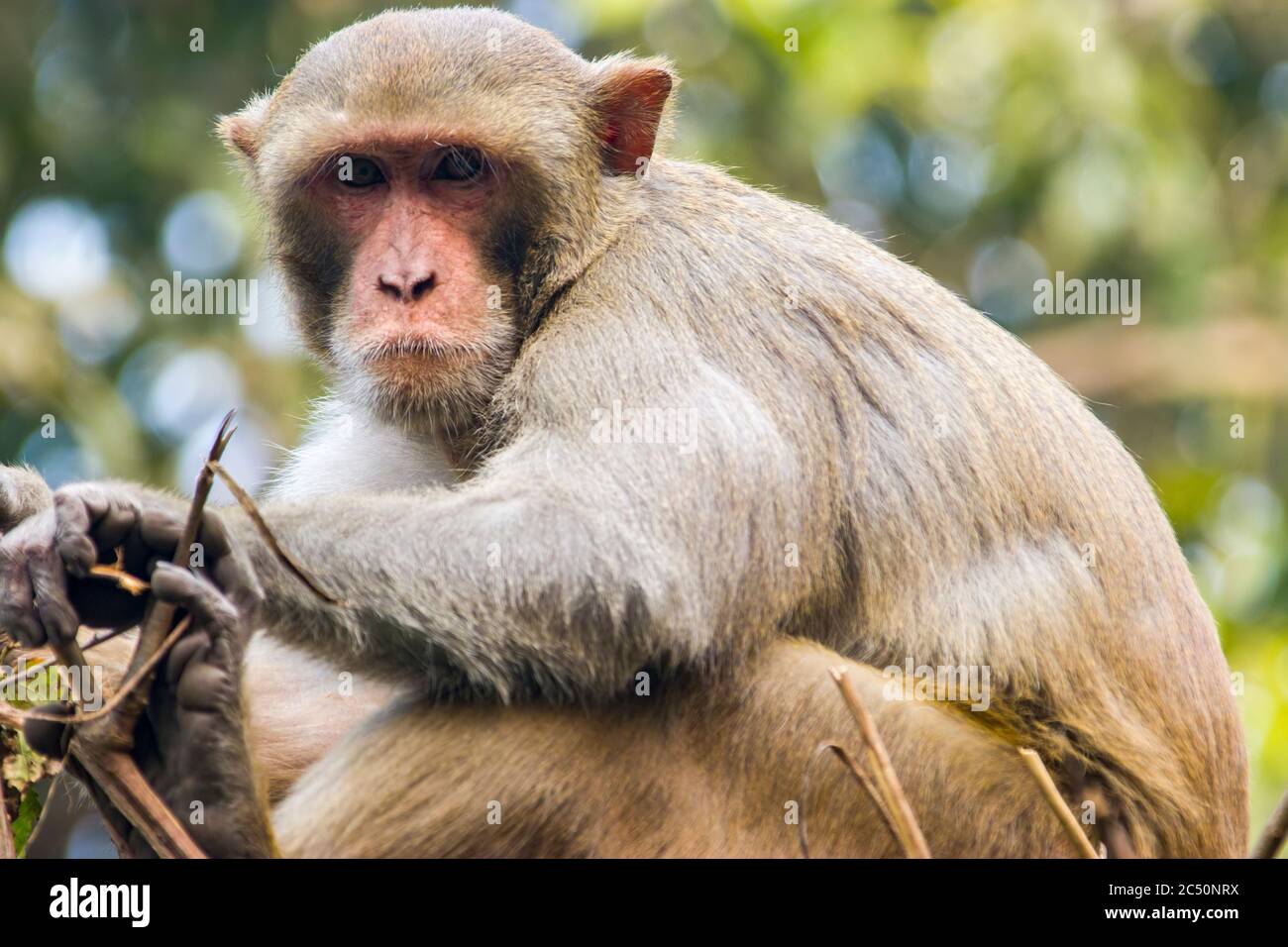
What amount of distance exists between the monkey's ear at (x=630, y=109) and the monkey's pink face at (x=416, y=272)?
23.6 inches

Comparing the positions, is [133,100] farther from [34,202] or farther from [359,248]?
[359,248]

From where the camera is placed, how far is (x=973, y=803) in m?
5.76

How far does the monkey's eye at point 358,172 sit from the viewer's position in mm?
6598

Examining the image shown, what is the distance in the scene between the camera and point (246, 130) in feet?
24.3

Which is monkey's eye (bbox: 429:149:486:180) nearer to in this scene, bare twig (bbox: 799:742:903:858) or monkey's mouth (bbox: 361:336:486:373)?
monkey's mouth (bbox: 361:336:486:373)

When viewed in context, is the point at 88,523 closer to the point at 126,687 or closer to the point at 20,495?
the point at 126,687

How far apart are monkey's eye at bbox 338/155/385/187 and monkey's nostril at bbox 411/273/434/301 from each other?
58 cm

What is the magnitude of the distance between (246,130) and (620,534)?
293 cm

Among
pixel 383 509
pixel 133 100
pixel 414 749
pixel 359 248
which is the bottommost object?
pixel 414 749
